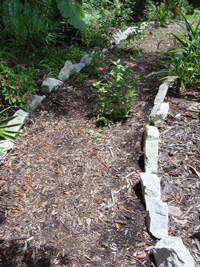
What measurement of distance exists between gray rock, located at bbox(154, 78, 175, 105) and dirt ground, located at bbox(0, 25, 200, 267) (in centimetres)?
10

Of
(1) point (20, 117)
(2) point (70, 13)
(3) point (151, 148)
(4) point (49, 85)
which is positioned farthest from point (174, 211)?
(2) point (70, 13)

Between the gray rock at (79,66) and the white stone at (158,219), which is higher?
the gray rock at (79,66)

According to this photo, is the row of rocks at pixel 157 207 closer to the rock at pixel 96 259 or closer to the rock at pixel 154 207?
the rock at pixel 154 207

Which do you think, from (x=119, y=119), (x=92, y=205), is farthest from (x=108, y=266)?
(x=119, y=119)

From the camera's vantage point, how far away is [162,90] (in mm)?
3564

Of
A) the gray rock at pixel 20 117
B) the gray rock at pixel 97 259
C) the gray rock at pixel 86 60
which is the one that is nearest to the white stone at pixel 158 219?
the gray rock at pixel 97 259

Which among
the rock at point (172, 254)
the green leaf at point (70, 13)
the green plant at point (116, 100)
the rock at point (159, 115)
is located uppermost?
the green leaf at point (70, 13)

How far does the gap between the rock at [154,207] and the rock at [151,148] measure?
0.66 feet

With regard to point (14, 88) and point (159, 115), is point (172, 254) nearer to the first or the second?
point (159, 115)

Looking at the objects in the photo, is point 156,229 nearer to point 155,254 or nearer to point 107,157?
point 155,254

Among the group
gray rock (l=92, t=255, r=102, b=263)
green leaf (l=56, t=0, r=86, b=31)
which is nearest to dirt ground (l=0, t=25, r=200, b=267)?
gray rock (l=92, t=255, r=102, b=263)

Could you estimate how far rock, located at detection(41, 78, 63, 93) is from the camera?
12.6 feet

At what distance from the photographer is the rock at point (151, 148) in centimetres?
261

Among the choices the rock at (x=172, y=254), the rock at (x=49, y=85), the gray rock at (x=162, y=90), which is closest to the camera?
the rock at (x=172, y=254)
